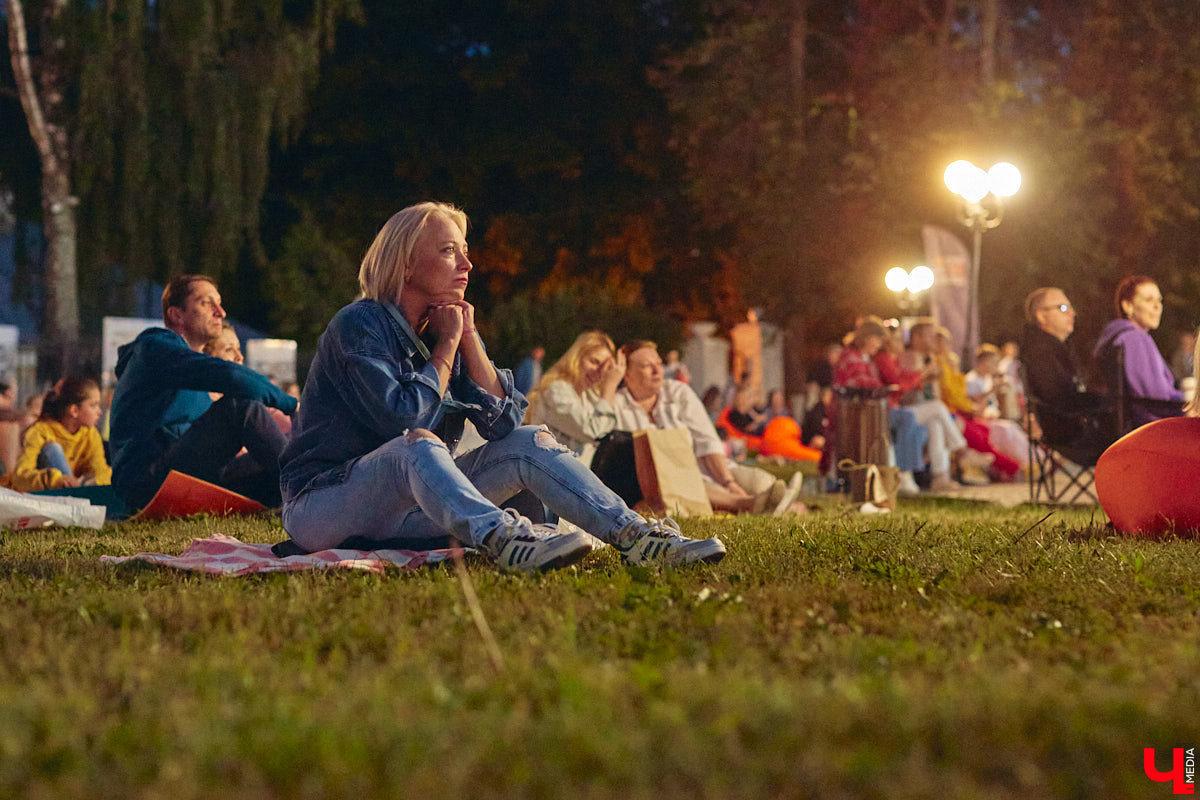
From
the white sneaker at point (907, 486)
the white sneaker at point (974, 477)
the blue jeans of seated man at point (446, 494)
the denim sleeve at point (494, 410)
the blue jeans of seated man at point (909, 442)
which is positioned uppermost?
the denim sleeve at point (494, 410)

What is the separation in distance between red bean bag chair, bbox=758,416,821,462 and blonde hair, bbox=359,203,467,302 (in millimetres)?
15114

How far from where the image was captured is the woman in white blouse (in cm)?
949

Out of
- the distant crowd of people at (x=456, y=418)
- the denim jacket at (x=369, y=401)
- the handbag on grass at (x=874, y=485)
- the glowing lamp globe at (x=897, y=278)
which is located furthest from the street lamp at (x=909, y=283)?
the denim jacket at (x=369, y=401)

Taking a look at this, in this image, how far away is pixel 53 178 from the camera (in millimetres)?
21922

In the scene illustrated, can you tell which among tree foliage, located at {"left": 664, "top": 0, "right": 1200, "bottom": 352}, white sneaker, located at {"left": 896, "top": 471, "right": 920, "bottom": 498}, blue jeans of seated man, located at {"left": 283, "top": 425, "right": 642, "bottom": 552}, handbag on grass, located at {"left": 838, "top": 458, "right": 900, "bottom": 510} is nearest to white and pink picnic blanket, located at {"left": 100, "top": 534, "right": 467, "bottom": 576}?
blue jeans of seated man, located at {"left": 283, "top": 425, "right": 642, "bottom": 552}

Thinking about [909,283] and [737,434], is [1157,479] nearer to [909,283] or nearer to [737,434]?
[737,434]

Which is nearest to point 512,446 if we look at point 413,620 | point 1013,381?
point 413,620

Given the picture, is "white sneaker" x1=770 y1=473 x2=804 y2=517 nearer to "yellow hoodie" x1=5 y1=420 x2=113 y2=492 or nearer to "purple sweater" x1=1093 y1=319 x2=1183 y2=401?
"purple sweater" x1=1093 y1=319 x2=1183 y2=401

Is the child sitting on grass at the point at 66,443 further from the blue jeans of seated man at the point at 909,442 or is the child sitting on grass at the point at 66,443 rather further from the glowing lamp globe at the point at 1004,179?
the glowing lamp globe at the point at 1004,179

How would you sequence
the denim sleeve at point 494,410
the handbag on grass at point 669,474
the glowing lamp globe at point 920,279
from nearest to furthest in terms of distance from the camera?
1. the denim sleeve at point 494,410
2. the handbag on grass at point 669,474
3. the glowing lamp globe at point 920,279

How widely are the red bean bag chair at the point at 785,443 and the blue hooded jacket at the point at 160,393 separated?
500 inches

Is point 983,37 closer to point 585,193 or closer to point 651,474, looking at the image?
point 585,193

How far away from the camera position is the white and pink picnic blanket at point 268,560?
5309 millimetres

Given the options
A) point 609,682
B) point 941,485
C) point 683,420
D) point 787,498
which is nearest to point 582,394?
point 683,420
